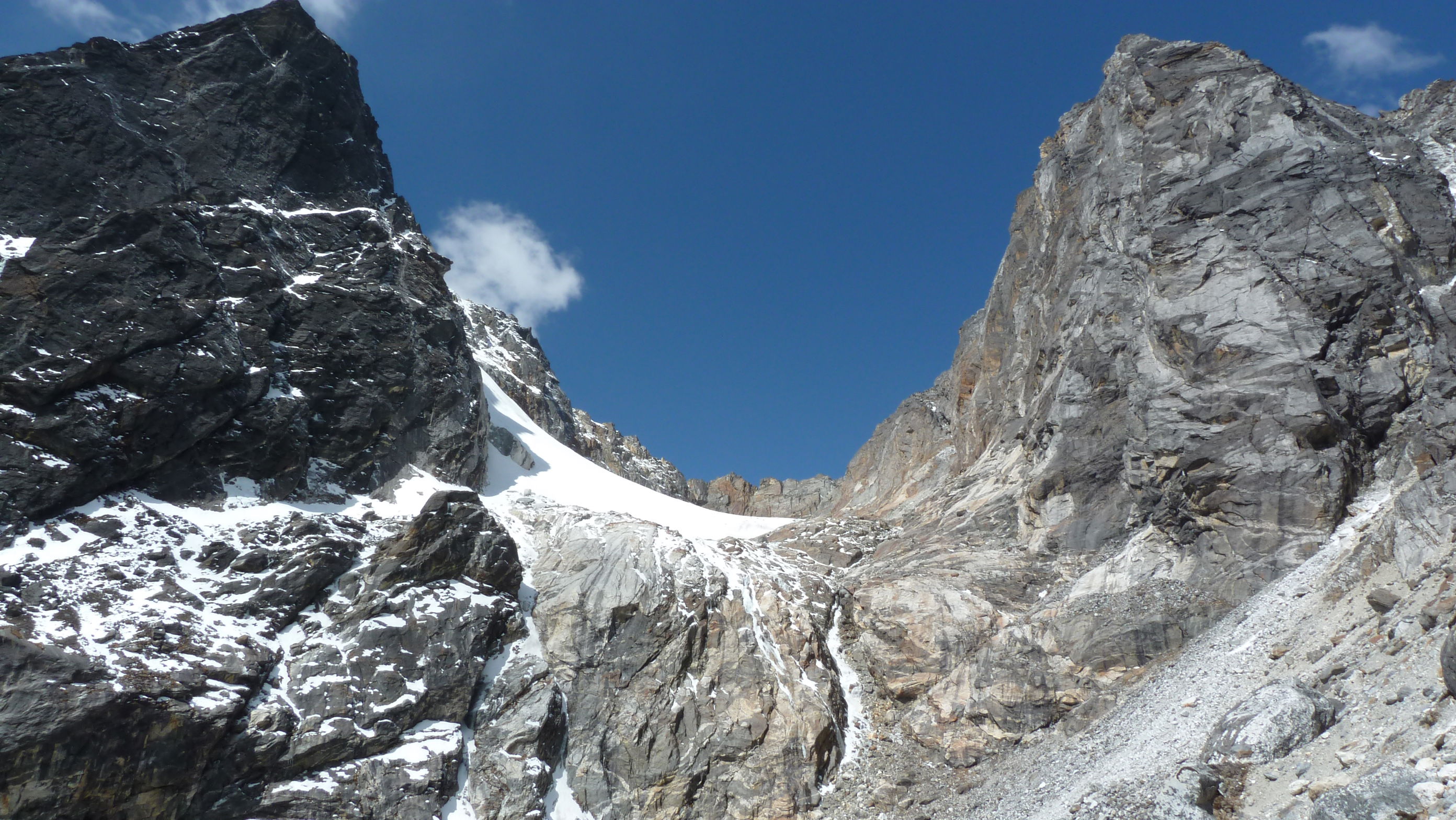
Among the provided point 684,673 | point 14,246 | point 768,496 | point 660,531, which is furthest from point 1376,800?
point 768,496

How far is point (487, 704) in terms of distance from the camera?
2514 centimetres

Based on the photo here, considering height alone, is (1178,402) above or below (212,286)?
below

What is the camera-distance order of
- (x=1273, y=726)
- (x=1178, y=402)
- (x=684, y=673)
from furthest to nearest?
(x=1178, y=402), (x=684, y=673), (x=1273, y=726)

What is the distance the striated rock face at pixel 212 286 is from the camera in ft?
80.2

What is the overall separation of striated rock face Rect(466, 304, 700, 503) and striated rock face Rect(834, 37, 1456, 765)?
37.0m

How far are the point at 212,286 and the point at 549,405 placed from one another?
1528 inches

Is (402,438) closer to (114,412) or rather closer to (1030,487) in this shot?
(114,412)

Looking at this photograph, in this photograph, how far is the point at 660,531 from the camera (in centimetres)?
3206

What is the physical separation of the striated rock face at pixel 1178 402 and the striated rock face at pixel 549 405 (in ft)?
121

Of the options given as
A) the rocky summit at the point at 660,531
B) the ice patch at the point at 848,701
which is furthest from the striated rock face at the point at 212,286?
the ice patch at the point at 848,701

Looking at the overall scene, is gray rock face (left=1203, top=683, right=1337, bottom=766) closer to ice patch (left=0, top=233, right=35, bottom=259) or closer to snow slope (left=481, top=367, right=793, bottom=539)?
snow slope (left=481, top=367, right=793, bottom=539)

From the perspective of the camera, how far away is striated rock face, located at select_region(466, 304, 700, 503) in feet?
210

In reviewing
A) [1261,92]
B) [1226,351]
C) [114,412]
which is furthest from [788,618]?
[1261,92]

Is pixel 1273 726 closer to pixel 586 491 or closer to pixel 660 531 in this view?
pixel 660 531
